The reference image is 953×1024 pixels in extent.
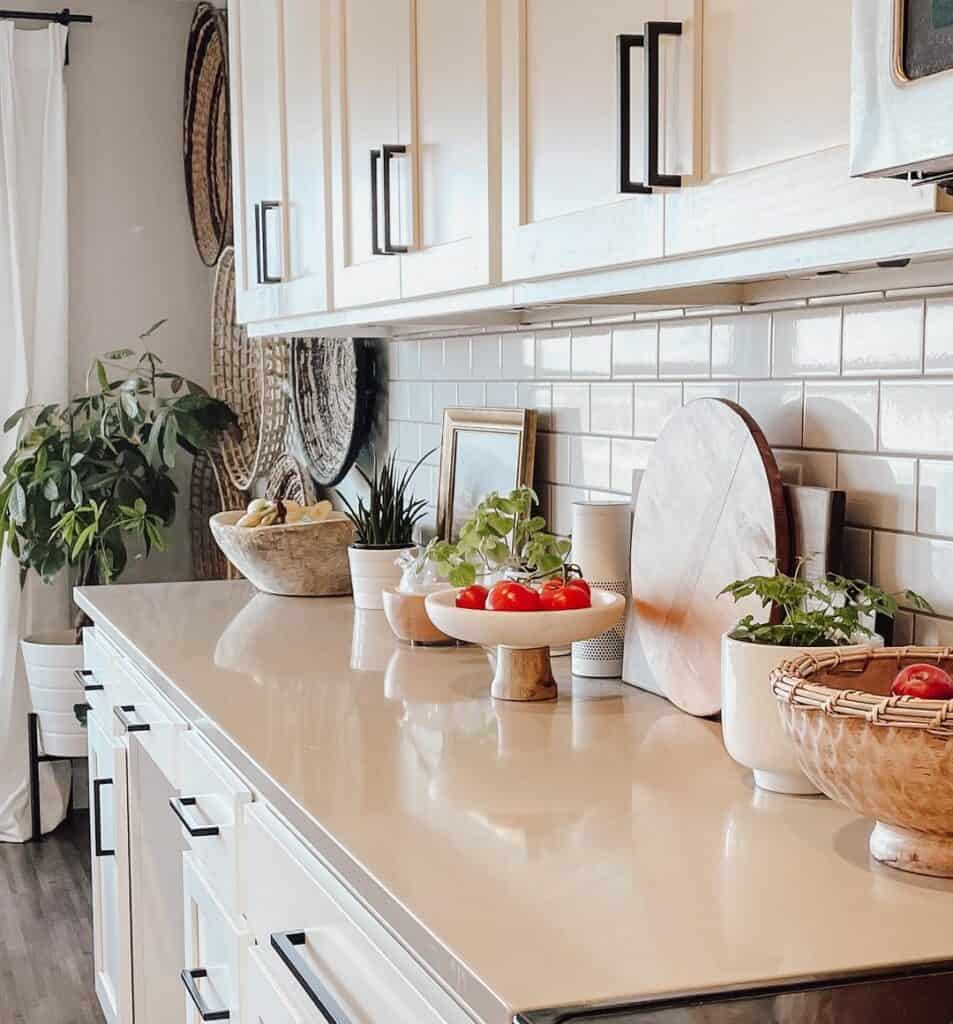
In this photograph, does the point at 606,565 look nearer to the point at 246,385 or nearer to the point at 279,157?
the point at 279,157

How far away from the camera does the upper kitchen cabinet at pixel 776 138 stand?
1.15 metres

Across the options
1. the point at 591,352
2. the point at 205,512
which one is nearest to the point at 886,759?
the point at 591,352

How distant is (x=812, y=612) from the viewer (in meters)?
1.49

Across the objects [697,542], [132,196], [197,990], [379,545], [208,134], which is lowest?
[197,990]

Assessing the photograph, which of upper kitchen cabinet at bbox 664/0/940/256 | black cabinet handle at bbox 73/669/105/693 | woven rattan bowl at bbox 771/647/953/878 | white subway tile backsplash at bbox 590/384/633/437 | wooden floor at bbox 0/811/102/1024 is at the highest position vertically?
upper kitchen cabinet at bbox 664/0/940/256

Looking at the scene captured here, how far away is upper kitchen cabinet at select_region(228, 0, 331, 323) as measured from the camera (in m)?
2.45

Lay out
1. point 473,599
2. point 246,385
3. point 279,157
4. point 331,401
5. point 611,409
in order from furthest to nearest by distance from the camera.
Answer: point 246,385 < point 331,401 < point 279,157 < point 611,409 < point 473,599

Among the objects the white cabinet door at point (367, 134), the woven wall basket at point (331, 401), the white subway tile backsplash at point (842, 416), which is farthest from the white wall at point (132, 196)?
the white subway tile backsplash at point (842, 416)

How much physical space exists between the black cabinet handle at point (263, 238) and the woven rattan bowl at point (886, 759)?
175 centimetres

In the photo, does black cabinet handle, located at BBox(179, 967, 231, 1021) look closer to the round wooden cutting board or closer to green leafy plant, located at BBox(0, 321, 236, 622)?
the round wooden cutting board

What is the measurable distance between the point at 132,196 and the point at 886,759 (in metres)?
3.79

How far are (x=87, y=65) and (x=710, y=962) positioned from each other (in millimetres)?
3956

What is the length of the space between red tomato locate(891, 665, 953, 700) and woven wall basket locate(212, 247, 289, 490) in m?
2.64

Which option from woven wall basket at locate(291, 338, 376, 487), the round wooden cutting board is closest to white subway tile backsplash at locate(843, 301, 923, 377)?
the round wooden cutting board
